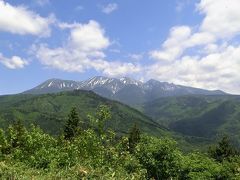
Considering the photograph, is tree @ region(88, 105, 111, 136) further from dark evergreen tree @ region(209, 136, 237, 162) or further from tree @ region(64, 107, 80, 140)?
dark evergreen tree @ region(209, 136, 237, 162)

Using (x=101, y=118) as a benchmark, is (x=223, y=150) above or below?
below

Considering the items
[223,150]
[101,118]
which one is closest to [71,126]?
[223,150]

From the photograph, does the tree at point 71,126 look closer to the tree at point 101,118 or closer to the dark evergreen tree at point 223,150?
the dark evergreen tree at point 223,150

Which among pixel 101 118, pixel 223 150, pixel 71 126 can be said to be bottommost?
pixel 223 150

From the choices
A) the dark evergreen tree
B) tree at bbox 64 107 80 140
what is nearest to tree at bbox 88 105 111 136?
tree at bbox 64 107 80 140

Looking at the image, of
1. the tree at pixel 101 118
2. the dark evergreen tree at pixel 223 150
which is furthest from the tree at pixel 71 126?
the tree at pixel 101 118

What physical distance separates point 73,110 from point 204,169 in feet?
172

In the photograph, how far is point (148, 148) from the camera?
40.8 m

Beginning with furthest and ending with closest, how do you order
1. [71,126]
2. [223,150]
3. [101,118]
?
1. [223,150]
2. [71,126]
3. [101,118]

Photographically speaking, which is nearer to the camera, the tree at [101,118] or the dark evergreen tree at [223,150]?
the tree at [101,118]

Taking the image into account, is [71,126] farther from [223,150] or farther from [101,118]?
[101,118]

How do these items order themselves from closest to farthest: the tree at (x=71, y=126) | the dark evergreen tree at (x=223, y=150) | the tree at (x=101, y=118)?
the tree at (x=101, y=118), the tree at (x=71, y=126), the dark evergreen tree at (x=223, y=150)

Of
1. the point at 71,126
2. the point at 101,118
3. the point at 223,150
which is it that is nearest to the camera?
the point at 101,118

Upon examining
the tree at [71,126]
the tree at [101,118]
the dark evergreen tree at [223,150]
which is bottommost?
the dark evergreen tree at [223,150]
